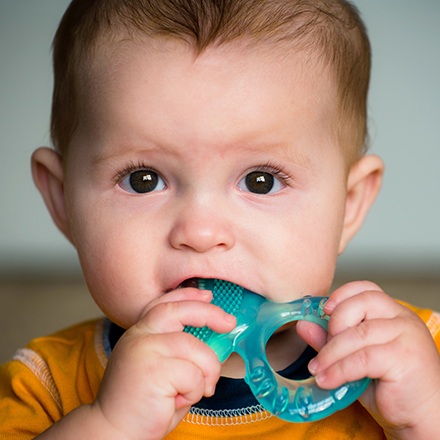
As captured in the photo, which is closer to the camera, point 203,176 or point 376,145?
point 203,176

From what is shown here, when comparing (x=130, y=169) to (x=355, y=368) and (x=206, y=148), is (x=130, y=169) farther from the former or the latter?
(x=355, y=368)

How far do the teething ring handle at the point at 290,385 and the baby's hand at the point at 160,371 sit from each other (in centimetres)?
4

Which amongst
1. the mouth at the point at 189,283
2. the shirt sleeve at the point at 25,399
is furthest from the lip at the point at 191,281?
the shirt sleeve at the point at 25,399

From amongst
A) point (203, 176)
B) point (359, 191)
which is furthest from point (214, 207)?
point (359, 191)

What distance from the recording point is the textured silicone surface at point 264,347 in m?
0.87

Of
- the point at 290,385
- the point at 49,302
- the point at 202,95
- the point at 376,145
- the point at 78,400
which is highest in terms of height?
the point at 202,95

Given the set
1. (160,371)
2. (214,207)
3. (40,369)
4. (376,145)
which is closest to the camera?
(160,371)

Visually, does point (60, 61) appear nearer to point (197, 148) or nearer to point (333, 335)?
point (197, 148)

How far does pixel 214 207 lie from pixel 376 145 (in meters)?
1.79

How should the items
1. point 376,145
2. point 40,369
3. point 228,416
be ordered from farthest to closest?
point 376,145 < point 40,369 < point 228,416

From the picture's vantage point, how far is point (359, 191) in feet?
4.15

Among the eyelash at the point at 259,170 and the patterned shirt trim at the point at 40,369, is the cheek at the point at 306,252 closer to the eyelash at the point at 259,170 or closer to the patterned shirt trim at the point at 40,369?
the eyelash at the point at 259,170

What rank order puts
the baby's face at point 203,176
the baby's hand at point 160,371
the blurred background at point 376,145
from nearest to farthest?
1. the baby's hand at point 160,371
2. the baby's face at point 203,176
3. the blurred background at point 376,145

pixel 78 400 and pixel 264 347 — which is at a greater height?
pixel 264 347
